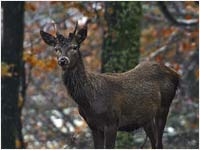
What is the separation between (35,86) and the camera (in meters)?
24.9

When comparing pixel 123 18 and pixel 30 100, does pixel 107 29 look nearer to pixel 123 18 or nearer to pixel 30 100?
pixel 123 18

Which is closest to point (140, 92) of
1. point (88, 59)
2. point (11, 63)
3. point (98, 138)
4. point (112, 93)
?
point (112, 93)

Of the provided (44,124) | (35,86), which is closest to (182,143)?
(44,124)

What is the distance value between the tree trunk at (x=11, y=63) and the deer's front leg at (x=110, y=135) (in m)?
5.67

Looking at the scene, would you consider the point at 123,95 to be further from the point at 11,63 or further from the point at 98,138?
the point at 11,63

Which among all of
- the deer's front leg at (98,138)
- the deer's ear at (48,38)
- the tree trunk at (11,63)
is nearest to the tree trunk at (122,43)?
the tree trunk at (11,63)

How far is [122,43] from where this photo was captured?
11906 millimetres

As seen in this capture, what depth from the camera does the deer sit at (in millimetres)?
6609

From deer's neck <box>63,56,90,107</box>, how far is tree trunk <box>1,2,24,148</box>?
18.9 ft

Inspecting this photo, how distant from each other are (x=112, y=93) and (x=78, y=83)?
1.47ft

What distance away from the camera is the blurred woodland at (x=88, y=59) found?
12.1 metres

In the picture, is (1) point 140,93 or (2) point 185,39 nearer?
(1) point 140,93

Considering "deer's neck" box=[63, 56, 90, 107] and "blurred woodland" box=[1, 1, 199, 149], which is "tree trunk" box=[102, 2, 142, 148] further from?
"deer's neck" box=[63, 56, 90, 107]

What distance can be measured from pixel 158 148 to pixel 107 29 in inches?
181
